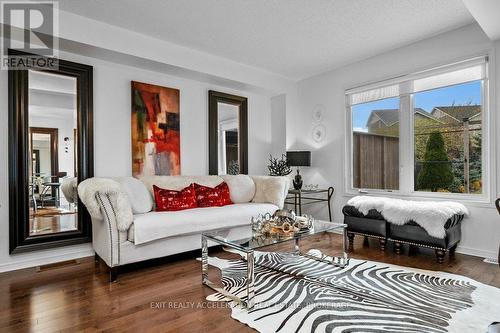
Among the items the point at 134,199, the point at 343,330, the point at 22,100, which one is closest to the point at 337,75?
the point at 134,199

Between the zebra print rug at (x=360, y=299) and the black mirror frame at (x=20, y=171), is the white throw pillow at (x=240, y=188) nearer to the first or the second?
the zebra print rug at (x=360, y=299)

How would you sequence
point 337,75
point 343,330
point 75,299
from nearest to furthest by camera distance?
point 343,330 < point 75,299 < point 337,75

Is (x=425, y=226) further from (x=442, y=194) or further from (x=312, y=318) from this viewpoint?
(x=312, y=318)

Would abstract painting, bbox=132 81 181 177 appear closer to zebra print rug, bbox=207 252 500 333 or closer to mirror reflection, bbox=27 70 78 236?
mirror reflection, bbox=27 70 78 236

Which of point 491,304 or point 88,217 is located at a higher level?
point 88,217

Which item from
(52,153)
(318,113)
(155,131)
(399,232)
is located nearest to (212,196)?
(155,131)

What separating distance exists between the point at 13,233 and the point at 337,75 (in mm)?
4756

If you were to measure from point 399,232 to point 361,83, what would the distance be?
2.28 m

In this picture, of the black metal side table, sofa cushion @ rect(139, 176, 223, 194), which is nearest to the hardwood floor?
sofa cushion @ rect(139, 176, 223, 194)

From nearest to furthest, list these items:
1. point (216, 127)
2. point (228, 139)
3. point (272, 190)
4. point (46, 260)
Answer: point (46, 260) < point (272, 190) < point (216, 127) < point (228, 139)

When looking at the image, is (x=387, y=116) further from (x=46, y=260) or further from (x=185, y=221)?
(x=46, y=260)

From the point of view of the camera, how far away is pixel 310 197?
5062 millimetres

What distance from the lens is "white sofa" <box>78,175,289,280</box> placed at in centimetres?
268

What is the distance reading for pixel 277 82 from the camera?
5.01 m
